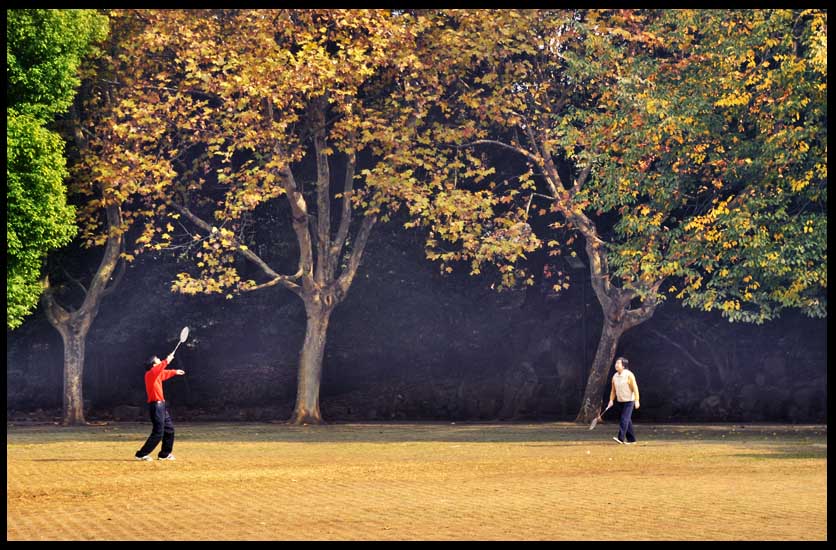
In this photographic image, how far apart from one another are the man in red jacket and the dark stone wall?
65.5ft

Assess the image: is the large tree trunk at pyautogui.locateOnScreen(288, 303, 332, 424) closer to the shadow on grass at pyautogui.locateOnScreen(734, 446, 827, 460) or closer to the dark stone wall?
the dark stone wall

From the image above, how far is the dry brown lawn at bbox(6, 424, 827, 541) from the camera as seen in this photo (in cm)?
1548

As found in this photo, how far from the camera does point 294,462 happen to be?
2725cm

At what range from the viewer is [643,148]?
1433 inches

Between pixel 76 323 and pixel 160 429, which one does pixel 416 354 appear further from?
pixel 160 429

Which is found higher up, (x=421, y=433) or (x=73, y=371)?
(x=73, y=371)

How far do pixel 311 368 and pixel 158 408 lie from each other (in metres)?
17.7

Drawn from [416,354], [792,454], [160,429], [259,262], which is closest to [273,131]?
[259,262]

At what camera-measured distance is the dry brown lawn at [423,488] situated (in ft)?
50.8

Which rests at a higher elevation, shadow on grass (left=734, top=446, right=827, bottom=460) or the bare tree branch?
A: the bare tree branch

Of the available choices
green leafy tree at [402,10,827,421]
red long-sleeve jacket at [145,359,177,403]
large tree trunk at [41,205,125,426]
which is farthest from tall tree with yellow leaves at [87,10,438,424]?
red long-sleeve jacket at [145,359,177,403]
